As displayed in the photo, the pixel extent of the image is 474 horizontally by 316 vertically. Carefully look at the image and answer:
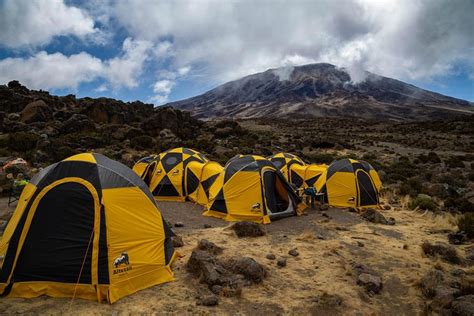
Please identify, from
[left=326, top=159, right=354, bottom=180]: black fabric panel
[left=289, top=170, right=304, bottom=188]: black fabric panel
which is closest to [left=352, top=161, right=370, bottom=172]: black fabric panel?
[left=326, top=159, right=354, bottom=180]: black fabric panel

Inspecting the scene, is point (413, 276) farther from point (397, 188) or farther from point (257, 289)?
point (397, 188)

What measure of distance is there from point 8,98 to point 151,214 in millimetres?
43773

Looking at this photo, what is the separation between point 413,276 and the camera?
6.97 metres

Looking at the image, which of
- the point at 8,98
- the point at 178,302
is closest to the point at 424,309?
the point at 178,302

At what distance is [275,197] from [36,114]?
3241 cm

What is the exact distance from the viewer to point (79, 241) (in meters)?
5.88

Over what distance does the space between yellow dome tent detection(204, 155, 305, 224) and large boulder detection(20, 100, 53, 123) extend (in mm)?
30209

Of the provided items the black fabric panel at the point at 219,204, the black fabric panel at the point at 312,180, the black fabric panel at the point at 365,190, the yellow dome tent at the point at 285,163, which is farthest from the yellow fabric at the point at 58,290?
the yellow dome tent at the point at 285,163

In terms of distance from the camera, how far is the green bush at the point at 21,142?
22344 millimetres

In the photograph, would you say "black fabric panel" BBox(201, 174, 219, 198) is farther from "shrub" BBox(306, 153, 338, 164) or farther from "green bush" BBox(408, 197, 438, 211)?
"shrub" BBox(306, 153, 338, 164)

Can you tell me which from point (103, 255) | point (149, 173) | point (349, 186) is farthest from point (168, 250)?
point (149, 173)

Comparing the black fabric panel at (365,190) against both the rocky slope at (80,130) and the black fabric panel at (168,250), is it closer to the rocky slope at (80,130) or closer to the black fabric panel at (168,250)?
the black fabric panel at (168,250)

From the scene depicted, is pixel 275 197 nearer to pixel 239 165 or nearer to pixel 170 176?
pixel 239 165

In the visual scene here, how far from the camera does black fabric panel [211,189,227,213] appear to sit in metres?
11.9
